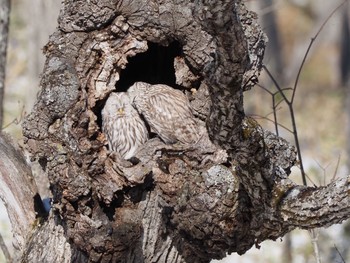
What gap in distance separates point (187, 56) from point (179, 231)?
115 cm

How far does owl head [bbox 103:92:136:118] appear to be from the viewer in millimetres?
6057

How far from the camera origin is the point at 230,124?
4.43 meters

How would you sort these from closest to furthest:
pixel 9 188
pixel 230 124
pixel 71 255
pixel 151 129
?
pixel 230 124, pixel 71 255, pixel 9 188, pixel 151 129

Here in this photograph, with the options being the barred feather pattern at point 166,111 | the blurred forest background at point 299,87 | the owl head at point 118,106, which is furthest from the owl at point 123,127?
the blurred forest background at point 299,87

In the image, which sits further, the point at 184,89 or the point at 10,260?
the point at 10,260

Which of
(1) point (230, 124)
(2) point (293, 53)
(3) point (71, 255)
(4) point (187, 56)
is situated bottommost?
(3) point (71, 255)

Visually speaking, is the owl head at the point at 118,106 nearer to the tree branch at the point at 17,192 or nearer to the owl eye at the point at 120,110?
the owl eye at the point at 120,110

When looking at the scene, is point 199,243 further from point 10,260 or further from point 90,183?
point 10,260

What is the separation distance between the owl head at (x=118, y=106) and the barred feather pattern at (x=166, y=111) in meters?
0.07

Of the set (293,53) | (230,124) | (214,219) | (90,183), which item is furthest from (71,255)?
(293,53)

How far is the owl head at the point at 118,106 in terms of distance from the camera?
238 inches

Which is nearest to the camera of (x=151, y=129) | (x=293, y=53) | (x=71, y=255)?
(x=71, y=255)

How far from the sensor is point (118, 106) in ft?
20.2

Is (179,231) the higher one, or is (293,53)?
(293,53)
